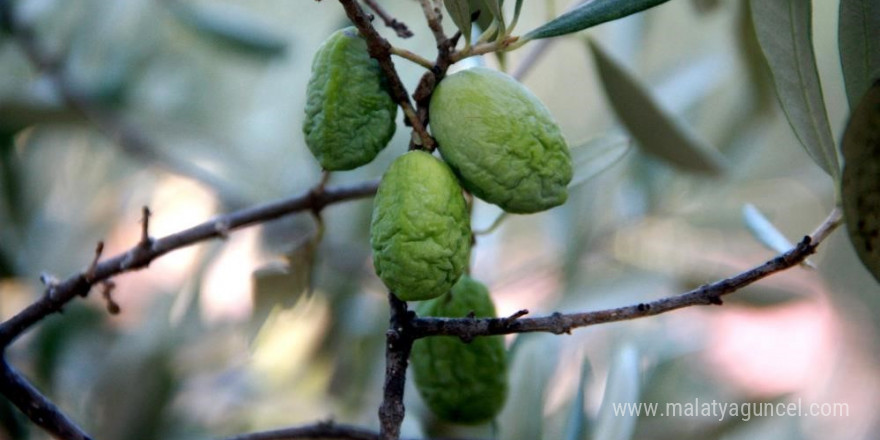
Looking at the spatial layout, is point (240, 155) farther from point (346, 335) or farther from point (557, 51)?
point (557, 51)

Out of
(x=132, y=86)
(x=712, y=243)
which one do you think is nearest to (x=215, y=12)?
(x=132, y=86)

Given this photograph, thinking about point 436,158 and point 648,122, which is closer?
point 436,158

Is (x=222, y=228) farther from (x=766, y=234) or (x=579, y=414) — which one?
(x=766, y=234)

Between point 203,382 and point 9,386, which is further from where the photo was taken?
point 203,382

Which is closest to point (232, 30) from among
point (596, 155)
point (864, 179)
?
point (596, 155)

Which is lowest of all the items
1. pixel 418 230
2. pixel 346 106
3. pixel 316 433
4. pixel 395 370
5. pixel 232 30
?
pixel 316 433

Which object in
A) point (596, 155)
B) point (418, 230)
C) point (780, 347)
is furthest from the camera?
point (780, 347)

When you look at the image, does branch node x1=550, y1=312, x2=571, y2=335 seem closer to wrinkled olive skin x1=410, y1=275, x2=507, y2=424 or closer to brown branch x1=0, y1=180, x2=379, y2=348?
wrinkled olive skin x1=410, y1=275, x2=507, y2=424
